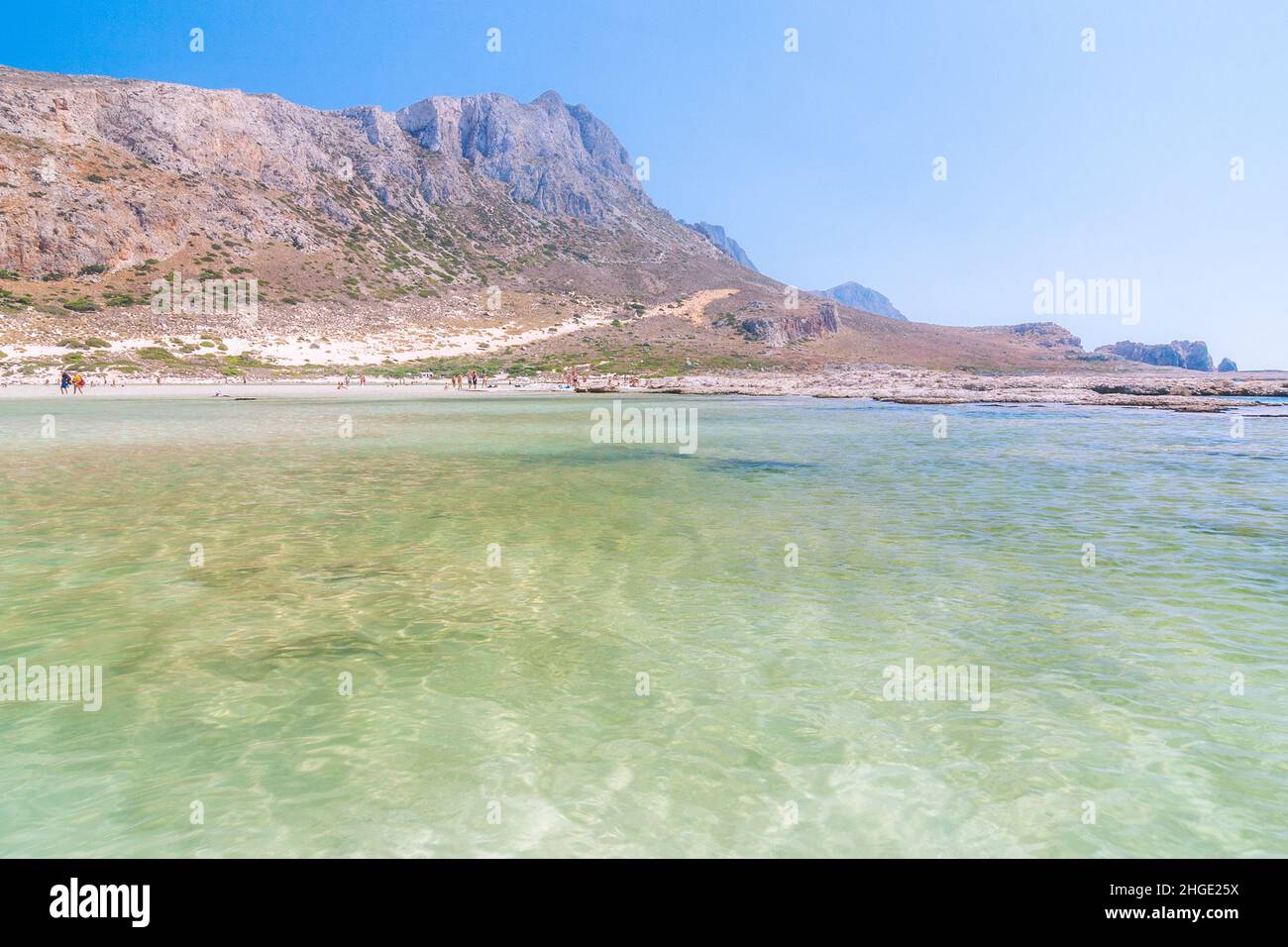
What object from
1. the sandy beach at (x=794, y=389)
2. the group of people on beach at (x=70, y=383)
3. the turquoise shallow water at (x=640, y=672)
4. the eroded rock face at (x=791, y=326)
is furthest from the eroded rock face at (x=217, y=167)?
the turquoise shallow water at (x=640, y=672)

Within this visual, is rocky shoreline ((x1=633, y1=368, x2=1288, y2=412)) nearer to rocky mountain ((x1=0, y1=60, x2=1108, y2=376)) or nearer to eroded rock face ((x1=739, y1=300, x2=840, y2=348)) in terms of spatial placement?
rocky mountain ((x1=0, y1=60, x2=1108, y2=376))

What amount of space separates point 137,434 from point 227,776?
3483cm

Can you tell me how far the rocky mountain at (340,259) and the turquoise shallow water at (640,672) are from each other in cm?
7894

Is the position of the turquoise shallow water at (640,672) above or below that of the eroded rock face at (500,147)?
below

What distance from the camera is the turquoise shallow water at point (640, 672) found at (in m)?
5.43

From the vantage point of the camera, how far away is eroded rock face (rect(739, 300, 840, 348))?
134 metres

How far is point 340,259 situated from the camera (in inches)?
4995

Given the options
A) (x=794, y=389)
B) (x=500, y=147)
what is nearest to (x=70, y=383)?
(x=794, y=389)

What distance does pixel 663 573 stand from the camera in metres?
11.9

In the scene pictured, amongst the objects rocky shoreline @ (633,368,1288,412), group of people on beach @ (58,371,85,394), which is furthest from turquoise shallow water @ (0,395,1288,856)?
rocky shoreline @ (633,368,1288,412)

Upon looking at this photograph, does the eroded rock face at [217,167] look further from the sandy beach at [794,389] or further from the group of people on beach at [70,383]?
the group of people on beach at [70,383]

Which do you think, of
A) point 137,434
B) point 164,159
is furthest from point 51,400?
point 164,159

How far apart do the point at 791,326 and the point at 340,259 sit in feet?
276

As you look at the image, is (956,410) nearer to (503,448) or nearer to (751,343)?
(503,448)
